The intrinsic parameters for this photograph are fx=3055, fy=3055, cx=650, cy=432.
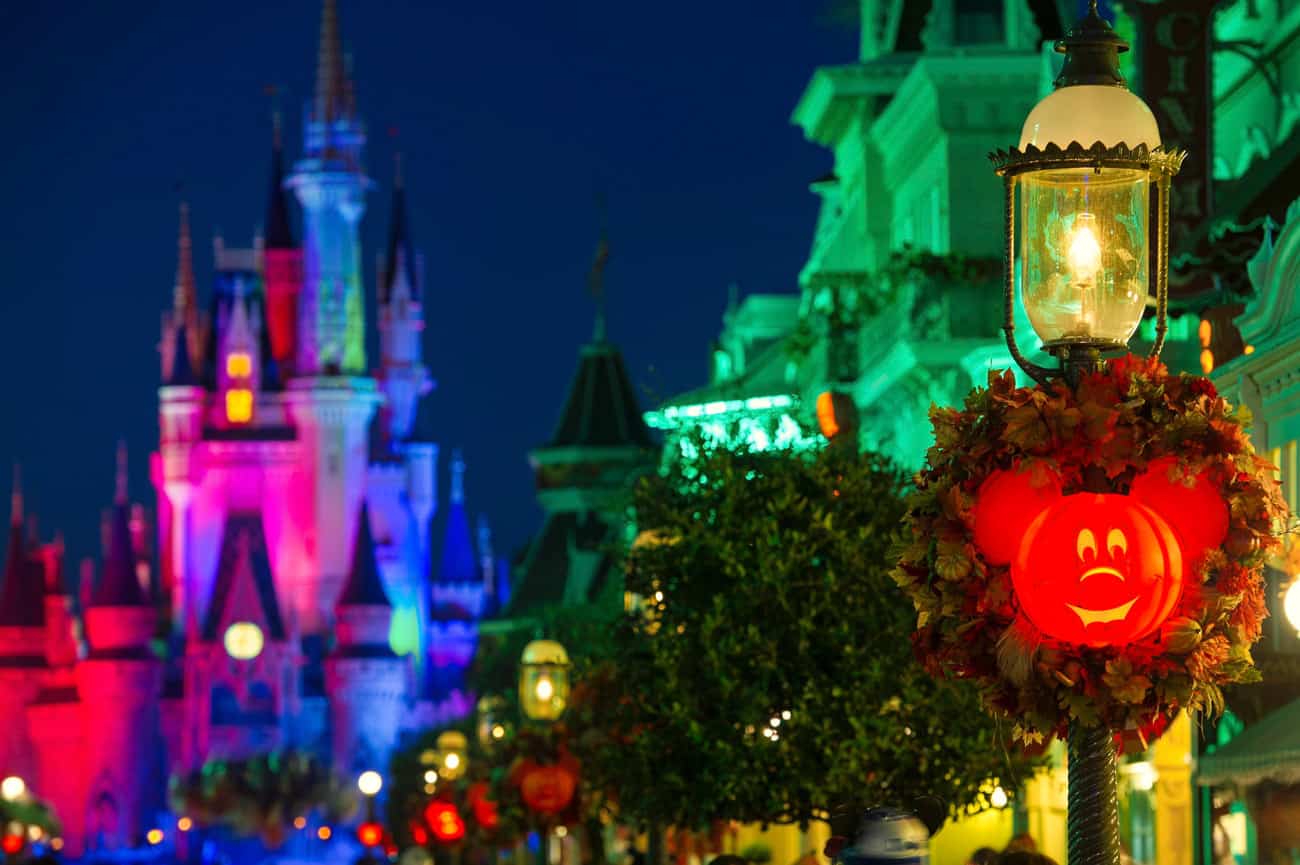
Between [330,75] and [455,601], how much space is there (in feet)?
84.7

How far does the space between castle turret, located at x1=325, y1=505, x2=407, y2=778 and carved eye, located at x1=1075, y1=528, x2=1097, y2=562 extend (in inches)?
4851

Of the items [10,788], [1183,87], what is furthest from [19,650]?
[1183,87]

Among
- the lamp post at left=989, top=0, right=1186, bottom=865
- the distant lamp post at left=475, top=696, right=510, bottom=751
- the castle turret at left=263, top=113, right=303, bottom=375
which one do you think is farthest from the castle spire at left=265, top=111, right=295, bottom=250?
the lamp post at left=989, top=0, right=1186, bottom=865

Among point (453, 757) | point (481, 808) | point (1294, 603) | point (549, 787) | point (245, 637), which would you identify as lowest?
point (1294, 603)

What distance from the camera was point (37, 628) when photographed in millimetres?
A: 143500

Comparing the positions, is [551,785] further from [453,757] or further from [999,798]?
[453,757]

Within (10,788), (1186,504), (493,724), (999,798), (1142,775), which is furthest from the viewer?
(10,788)

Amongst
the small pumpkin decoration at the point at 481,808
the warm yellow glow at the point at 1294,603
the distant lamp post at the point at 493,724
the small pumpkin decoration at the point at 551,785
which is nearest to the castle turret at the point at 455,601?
the distant lamp post at the point at 493,724

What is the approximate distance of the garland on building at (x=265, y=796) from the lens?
4993 inches

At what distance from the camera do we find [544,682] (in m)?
33.6

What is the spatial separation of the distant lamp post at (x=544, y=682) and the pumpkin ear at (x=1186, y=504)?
22557 millimetres

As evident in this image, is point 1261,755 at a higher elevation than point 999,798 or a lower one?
lower

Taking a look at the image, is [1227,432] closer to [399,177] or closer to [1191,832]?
[1191,832]

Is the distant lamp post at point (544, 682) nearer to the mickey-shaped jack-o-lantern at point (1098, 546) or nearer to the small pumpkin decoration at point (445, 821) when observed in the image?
the small pumpkin decoration at point (445, 821)
